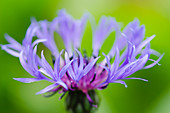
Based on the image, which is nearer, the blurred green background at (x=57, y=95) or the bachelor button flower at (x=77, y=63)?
the bachelor button flower at (x=77, y=63)

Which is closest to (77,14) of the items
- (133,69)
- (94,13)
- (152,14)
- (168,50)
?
(94,13)

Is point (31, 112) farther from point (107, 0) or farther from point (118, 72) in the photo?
point (107, 0)

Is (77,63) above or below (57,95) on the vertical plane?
above

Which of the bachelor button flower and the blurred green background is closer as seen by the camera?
the bachelor button flower

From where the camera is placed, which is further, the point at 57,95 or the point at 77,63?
the point at 57,95
